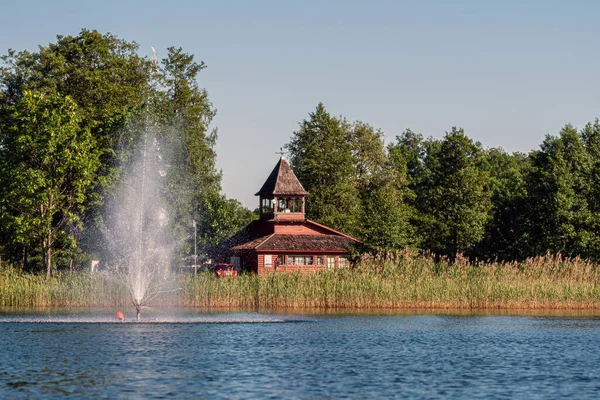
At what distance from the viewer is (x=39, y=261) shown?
9769 cm

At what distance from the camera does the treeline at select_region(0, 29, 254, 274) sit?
257 feet

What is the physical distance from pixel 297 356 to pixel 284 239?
60.1 metres

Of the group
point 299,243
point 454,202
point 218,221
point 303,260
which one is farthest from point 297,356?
point 218,221

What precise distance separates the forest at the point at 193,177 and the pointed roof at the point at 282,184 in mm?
5859

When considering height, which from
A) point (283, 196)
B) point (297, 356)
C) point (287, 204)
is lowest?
point (297, 356)

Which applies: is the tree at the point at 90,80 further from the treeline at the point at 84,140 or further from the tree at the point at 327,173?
the tree at the point at 327,173

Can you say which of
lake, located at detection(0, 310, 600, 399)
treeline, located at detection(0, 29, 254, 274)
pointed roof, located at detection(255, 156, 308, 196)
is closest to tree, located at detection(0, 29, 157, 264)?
treeline, located at detection(0, 29, 254, 274)

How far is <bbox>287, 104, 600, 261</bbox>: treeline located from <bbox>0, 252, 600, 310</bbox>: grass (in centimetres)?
2389

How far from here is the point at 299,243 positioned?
3782 inches

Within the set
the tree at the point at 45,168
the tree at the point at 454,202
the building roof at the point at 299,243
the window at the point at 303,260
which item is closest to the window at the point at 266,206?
the building roof at the point at 299,243

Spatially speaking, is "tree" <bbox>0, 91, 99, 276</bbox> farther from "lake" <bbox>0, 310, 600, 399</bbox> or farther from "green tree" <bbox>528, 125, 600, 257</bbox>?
"green tree" <bbox>528, 125, 600, 257</bbox>

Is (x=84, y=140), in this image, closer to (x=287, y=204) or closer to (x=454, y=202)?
(x=287, y=204)

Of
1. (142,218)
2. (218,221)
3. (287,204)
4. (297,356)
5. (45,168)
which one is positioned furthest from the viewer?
(218,221)

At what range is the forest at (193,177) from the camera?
79.2 meters
